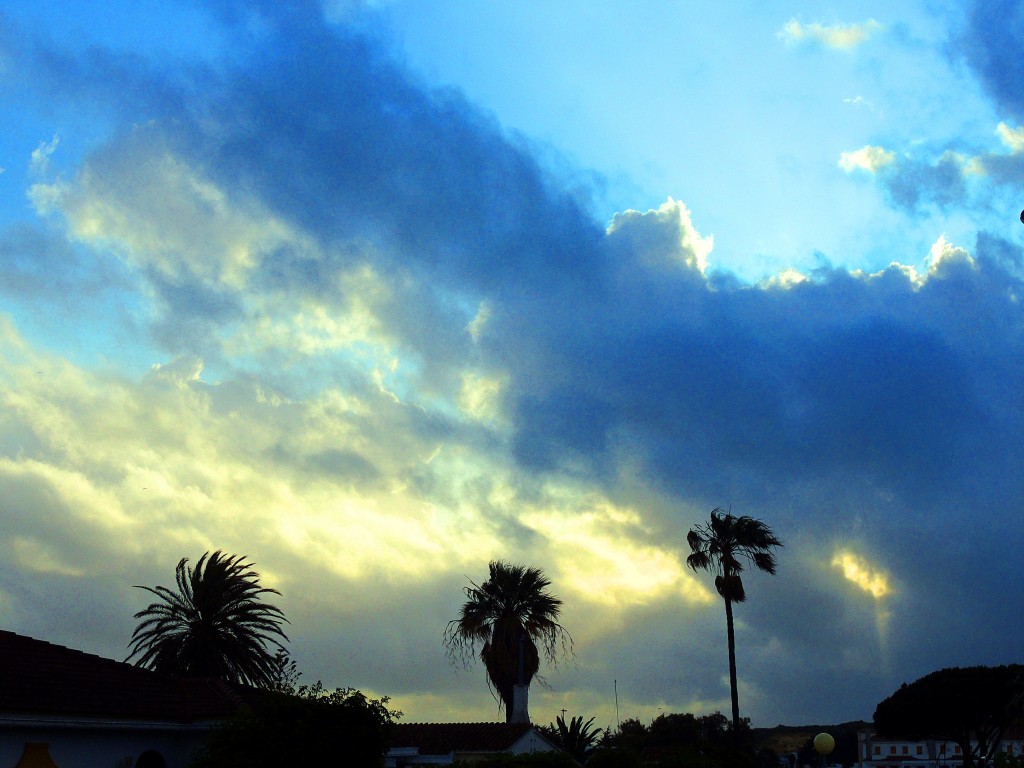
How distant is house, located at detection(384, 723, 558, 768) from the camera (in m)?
42.5

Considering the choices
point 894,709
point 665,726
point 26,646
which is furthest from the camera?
point 665,726

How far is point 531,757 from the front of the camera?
2508cm

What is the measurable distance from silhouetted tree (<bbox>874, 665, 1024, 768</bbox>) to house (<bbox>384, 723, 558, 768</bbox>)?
27.6 metres

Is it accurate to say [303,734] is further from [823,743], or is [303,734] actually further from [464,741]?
[464,741]

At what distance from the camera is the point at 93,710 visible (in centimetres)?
2244

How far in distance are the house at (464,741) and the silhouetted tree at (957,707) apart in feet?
90.7

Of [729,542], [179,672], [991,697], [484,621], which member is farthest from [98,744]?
[991,697]

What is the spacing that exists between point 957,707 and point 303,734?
53670 millimetres

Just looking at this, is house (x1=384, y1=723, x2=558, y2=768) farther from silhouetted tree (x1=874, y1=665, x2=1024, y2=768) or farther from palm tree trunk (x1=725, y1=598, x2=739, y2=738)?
silhouetted tree (x1=874, y1=665, x2=1024, y2=768)

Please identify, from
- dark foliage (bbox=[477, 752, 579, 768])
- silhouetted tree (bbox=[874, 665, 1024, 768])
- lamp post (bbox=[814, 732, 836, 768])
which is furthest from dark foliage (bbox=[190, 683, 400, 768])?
silhouetted tree (bbox=[874, 665, 1024, 768])

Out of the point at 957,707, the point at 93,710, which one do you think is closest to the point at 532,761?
the point at 93,710

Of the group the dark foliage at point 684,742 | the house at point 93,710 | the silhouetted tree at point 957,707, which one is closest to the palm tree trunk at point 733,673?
the dark foliage at point 684,742

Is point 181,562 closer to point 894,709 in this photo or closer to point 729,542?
point 729,542

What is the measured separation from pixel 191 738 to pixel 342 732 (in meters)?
7.85
